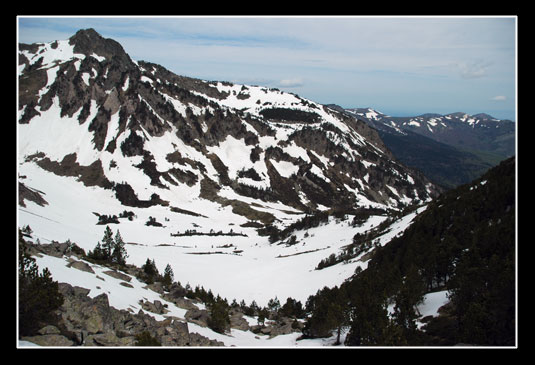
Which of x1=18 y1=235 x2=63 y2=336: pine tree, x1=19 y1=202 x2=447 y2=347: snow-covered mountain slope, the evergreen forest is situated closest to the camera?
x1=18 y1=235 x2=63 y2=336: pine tree

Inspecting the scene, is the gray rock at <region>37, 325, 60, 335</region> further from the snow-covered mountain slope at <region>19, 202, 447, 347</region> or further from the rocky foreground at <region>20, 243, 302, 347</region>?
the snow-covered mountain slope at <region>19, 202, 447, 347</region>

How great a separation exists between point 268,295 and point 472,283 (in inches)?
2087

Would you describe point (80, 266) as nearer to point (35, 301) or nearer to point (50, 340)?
point (35, 301)

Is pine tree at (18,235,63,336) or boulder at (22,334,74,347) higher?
pine tree at (18,235,63,336)

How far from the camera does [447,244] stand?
171 ft

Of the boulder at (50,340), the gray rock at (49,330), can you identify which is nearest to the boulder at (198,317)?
the gray rock at (49,330)

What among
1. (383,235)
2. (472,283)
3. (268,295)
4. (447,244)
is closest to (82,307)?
(472,283)

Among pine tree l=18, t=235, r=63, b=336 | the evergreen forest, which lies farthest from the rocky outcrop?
the evergreen forest

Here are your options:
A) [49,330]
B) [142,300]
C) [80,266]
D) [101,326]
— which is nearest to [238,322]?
[142,300]

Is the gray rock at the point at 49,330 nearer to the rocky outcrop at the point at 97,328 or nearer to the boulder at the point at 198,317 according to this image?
the rocky outcrop at the point at 97,328

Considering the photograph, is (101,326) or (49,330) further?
(101,326)

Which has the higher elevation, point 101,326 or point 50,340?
point 50,340

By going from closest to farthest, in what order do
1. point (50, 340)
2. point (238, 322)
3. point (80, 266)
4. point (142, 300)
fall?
1. point (50, 340)
2. point (142, 300)
3. point (80, 266)
4. point (238, 322)

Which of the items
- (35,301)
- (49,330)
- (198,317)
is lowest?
(198,317)
